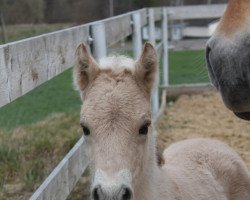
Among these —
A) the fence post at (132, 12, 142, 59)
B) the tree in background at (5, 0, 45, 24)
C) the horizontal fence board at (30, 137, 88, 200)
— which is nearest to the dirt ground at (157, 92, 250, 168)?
the fence post at (132, 12, 142, 59)

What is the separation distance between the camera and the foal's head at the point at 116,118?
8.78ft

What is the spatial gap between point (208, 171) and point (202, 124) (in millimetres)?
3794

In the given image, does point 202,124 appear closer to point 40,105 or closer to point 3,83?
point 40,105

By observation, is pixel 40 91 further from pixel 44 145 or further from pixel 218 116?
pixel 44 145

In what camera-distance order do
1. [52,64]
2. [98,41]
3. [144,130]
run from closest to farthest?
[144,130] → [52,64] → [98,41]

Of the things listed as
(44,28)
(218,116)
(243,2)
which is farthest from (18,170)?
(44,28)

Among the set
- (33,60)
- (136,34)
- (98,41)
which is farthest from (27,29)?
(33,60)

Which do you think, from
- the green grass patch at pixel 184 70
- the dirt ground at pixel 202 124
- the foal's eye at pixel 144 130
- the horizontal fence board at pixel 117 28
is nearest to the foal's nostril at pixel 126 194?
the foal's eye at pixel 144 130

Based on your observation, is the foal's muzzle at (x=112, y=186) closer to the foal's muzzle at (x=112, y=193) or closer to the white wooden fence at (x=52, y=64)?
the foal's muzzle at (x=112, y=193)

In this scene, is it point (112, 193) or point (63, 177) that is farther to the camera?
point (63, 177)

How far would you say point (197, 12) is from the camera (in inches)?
392

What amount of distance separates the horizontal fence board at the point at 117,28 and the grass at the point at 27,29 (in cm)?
1209

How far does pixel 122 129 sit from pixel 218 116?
546cm

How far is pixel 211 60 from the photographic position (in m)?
2.92
